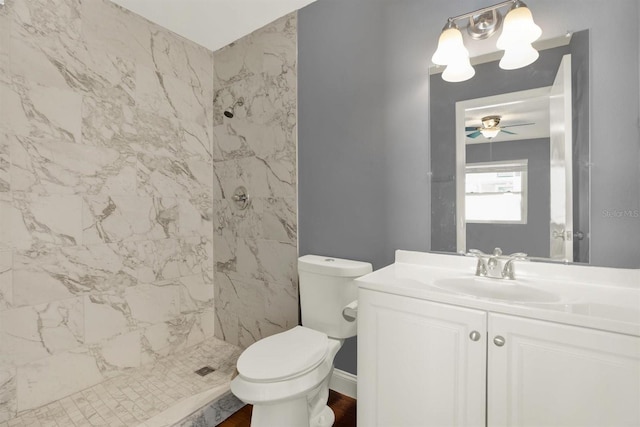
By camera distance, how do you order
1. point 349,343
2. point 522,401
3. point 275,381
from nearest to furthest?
point 522,401 < point 275,381 < point 349,343

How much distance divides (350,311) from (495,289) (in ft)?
2.14

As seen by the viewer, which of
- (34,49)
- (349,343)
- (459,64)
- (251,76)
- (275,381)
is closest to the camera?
(275,381)

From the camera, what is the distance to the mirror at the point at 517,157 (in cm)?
122

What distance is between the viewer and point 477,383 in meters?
1.00

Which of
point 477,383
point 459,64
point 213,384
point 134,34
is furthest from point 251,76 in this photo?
point 477,383

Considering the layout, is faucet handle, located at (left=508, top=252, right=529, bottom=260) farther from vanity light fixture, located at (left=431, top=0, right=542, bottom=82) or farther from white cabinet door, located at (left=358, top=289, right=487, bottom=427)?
vanity light fixture, located at (left=431, top=0, right=542, bottom=82)

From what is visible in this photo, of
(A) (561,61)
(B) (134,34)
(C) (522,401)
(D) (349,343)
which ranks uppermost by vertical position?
(B) (134,34)

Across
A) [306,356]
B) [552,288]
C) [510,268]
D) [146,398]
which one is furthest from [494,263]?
[146,398]

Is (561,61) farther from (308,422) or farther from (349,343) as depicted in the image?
(308,422)

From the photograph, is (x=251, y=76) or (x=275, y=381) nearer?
(x=275, y=381)

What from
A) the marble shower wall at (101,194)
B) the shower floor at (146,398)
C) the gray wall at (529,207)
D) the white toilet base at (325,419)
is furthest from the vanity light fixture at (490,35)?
the shower floor at (146,398)

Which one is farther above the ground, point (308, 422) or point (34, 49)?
point (34, 49)

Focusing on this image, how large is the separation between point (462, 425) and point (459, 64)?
1434mm

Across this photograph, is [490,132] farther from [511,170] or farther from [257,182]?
[257,182]
